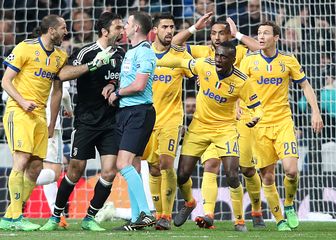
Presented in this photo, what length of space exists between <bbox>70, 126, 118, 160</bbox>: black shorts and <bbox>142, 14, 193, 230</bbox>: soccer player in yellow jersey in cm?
82

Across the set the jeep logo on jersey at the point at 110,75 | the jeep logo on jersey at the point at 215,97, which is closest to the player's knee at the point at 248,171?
the jeep logo on jersey at the point at 215,97

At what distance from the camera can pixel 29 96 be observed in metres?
10.4

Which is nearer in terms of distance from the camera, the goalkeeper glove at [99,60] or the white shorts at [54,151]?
the goalkeeper glove at [99,60]

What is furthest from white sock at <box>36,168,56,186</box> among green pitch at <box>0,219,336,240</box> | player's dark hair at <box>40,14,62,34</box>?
player's dark hair at <box>40,14,62,34</box>

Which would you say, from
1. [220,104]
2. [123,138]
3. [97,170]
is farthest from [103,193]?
[97,170]

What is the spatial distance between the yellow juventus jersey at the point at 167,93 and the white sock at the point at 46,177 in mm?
1622

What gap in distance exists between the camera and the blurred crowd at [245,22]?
14680mm

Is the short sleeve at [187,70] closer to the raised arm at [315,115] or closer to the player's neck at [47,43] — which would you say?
the raised arm at [315,115]

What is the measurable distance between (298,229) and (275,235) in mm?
1395

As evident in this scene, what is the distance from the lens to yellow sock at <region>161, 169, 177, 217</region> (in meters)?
11.1

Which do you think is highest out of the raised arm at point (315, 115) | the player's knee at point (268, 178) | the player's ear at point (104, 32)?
the player's ear at point (104, 32)

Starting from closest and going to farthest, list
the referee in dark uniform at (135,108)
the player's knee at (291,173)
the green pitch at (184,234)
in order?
the green pitch at (184,234), the referee in dark uniform at (135,108), the player's knee at (291,173)

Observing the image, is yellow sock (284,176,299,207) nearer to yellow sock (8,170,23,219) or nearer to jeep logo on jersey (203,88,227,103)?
jeep logo on jersey (203,88,227,103)

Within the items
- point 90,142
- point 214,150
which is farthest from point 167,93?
point 90,142
